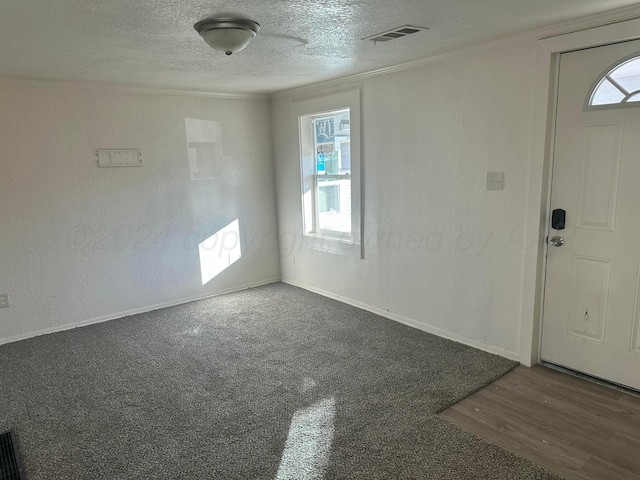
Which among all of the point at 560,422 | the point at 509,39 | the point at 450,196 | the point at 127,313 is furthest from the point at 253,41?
the point at 127,313

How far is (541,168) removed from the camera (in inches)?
110

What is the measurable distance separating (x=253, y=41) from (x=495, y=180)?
6.08 ft

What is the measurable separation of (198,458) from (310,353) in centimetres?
130

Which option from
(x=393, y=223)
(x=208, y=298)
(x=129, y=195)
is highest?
(x=129, y=195)

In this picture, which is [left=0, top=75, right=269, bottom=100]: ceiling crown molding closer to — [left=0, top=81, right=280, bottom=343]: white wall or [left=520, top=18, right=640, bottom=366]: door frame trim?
[left=0, top=81, right=280, bottom=343]: white wall

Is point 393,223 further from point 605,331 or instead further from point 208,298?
point 208,298

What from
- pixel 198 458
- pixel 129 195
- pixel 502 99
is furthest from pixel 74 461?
pixel 502 99

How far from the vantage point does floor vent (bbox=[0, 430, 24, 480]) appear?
6.88 feet

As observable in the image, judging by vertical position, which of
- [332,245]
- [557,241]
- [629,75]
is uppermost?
[629,75]

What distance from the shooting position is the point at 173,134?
4.43 m

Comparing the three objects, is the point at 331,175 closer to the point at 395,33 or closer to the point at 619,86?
the point at 395,33

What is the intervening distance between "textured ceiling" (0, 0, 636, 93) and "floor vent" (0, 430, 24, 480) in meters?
2.15

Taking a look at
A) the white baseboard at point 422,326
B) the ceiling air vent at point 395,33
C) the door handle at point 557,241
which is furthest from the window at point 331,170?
the door handle at point 557,241

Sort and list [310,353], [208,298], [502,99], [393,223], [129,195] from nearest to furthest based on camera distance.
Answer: [502,99] < [310,353] < [393,223] < [129,195] < [208,298]
